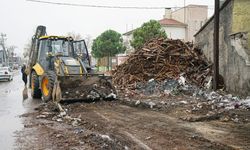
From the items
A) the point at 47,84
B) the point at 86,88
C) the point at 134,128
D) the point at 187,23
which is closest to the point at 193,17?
the point at 187,23

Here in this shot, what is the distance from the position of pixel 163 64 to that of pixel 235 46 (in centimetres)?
594

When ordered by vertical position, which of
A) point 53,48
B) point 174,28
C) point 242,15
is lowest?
point 53,48

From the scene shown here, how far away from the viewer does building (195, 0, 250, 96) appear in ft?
53.3

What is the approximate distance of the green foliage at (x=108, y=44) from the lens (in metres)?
52.9

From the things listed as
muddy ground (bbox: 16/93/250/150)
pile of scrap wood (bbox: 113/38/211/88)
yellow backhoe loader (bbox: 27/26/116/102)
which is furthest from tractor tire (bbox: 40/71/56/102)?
pile of scrap wood (bbox: 113/38/211/88)

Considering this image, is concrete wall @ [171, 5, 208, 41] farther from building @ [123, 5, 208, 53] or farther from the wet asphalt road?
the wet asphalt road

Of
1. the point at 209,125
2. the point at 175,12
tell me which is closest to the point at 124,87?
the point at 209,125

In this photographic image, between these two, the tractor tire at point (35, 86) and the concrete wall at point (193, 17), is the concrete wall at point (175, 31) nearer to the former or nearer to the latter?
the concrete wall at point (193, 17)

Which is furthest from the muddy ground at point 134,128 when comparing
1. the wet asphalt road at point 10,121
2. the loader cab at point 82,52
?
the loader cab at point 82,52

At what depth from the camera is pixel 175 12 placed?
7856 centimetres

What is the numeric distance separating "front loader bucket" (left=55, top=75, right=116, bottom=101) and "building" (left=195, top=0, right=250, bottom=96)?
515 cm

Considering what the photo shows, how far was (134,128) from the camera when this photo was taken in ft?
33.5

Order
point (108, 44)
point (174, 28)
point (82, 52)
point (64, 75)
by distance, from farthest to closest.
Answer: point (174, 28) → point (108, 44) → point (82, 52) → point (64, 75)

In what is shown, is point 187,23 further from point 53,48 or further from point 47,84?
point 47,84
